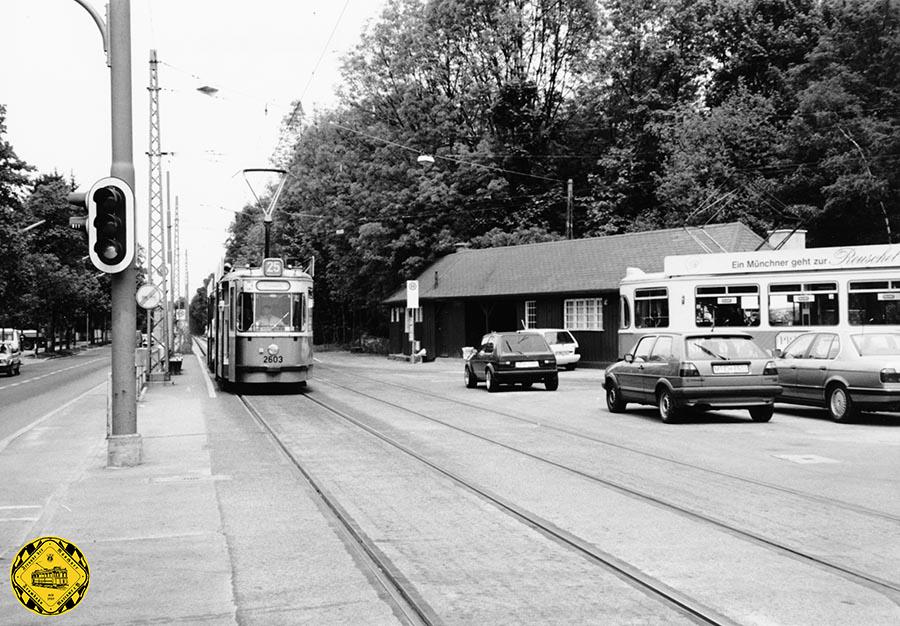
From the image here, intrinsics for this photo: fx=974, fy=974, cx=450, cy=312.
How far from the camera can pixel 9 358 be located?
41344 mm

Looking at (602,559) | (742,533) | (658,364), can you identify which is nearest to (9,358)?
(658,364)

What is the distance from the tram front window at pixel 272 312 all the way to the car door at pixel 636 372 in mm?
9299

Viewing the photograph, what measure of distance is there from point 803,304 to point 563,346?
1309 centimetres

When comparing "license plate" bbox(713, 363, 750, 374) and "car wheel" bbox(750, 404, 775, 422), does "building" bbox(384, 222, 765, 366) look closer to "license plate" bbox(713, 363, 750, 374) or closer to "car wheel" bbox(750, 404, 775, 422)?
"car wheel" bbox(750, 404, 775, 422)

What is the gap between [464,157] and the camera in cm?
5319

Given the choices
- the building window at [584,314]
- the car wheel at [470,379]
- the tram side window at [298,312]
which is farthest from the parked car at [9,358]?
the building window at [584,314]

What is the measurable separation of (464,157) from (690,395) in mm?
38039

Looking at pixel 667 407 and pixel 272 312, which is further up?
pixel 272 312

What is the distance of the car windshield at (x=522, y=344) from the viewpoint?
25.6m

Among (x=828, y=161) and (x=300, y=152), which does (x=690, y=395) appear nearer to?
(x=828, y=161)

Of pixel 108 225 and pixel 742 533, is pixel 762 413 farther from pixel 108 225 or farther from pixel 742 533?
pixel 108 225

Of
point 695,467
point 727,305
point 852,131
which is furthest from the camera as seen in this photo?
point 852,131

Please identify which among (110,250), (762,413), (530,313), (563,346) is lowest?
(762,413)

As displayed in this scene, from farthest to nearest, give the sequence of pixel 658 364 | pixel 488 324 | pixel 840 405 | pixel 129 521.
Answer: pixel 488 324 < pixel 658 364 < pixel 840 405 < pixel 129 521
